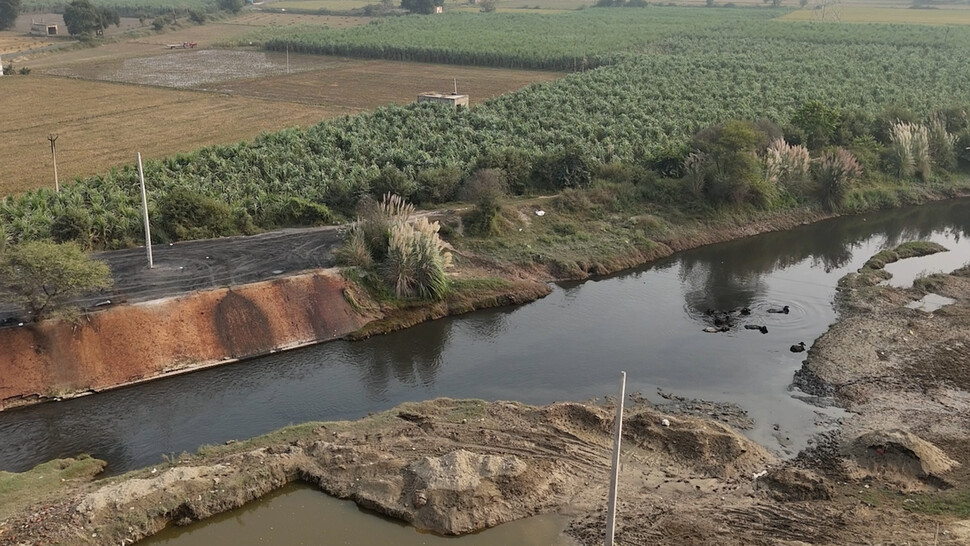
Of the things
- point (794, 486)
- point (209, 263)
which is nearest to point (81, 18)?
point (209, 263)

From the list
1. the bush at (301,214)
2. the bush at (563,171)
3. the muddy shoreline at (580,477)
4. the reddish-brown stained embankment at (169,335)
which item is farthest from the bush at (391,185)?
the muddy shoreline at (580,477)

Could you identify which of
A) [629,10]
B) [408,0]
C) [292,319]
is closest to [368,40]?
[408,0]

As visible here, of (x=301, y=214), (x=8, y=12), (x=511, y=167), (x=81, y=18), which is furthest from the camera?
(x=8, y=12)

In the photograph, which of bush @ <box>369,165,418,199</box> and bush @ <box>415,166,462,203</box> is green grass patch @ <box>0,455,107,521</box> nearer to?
bush @ <box>369,165,418,199</box>

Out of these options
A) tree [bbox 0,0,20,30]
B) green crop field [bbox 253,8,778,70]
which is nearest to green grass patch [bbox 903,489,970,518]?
green crop field [bbox 253,8,778,70]

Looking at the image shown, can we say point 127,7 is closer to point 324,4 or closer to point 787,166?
point 324,4

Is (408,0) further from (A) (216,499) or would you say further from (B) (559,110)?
(A) (216,499)

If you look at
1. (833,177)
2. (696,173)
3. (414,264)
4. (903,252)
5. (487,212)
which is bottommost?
(903,252)
